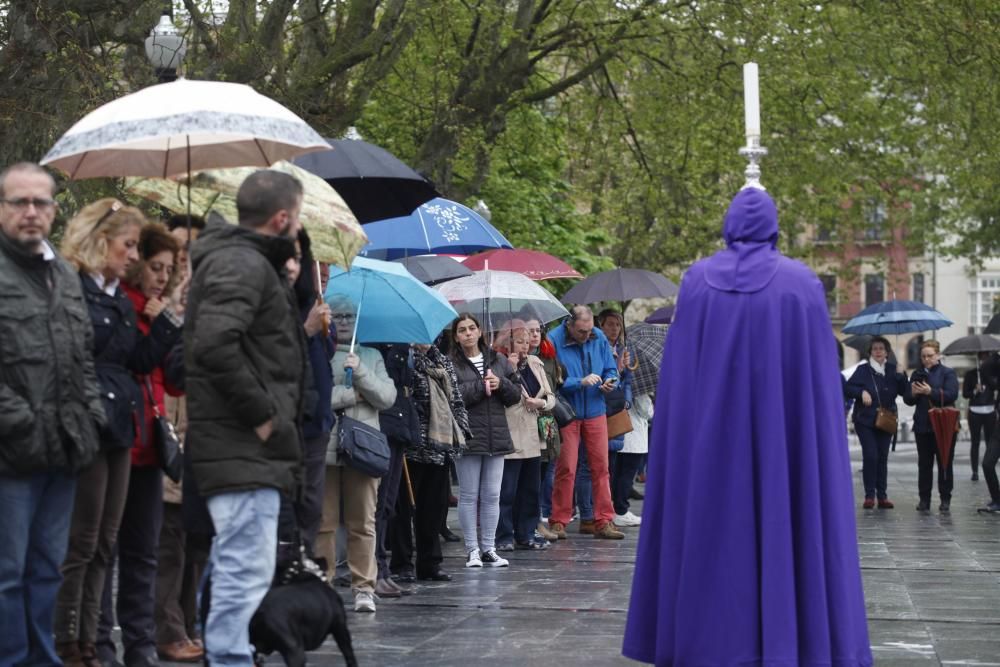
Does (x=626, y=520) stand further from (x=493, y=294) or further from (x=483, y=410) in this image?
(x=483, y=410)

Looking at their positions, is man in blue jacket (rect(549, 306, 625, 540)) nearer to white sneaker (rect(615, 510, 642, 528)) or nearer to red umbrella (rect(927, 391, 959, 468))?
white sneaker (rect(615, 510, 642, 528))

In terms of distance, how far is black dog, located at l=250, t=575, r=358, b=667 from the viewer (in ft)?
20.4

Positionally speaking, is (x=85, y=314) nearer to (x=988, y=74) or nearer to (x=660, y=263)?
(x=988, y=74)

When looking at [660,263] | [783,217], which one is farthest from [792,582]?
[660,263]

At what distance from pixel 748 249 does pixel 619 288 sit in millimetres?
10091

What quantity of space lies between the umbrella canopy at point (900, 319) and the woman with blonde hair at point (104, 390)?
50.7ft

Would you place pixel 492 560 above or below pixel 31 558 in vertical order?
below

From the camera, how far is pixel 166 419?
24.6 ft

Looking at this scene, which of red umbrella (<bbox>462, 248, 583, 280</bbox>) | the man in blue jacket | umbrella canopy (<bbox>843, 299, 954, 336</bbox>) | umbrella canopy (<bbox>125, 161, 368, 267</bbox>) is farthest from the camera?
umbrella canopy (<bbox>843, 299, 954, 336</bbox>)

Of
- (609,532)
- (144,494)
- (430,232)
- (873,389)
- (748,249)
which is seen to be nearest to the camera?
(748,249)

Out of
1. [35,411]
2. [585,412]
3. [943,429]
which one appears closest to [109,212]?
[35,411]

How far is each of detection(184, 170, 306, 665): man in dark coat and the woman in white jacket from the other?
10.5 feet

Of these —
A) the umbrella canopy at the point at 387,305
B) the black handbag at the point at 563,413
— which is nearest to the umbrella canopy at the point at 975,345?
the black handbag at the point at 563,413

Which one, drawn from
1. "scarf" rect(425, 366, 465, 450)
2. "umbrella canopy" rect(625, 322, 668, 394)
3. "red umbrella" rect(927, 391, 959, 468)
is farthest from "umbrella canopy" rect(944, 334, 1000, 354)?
"scarf" rect(425, 366, 465, 450)
